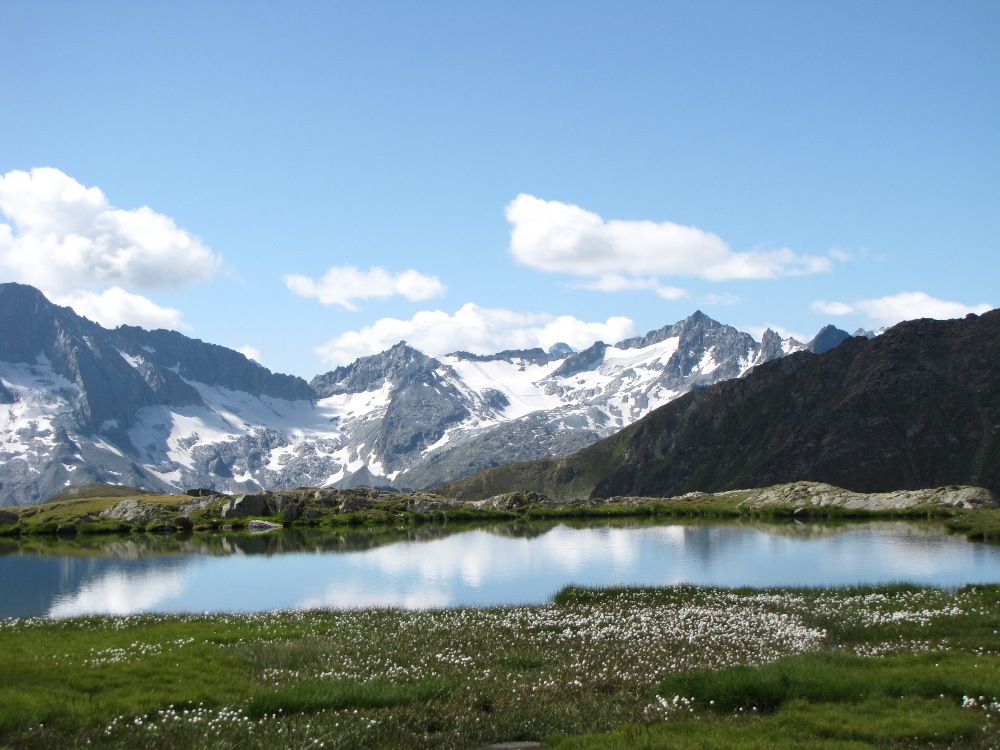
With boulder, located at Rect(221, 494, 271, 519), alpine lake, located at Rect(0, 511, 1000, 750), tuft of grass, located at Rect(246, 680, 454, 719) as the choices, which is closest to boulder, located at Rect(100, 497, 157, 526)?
boulder, located at Rect(221, 494, 271, 519)

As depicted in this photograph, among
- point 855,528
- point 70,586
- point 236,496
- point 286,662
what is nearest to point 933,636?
point 286,662

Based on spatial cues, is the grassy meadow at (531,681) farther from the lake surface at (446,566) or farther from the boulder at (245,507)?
the boulder at (245,507)

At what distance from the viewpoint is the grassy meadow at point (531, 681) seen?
1942 centimetres

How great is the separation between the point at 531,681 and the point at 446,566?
58005mm

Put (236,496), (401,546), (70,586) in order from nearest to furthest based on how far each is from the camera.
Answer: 1. (70,586)
2. (401,546)
3. (236,496)

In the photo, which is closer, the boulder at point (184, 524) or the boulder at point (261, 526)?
the boulder at point (261, 526)

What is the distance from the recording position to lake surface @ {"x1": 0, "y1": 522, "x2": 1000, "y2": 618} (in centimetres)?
6181

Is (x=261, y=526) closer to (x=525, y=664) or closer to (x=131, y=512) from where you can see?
(x=131, y=512)

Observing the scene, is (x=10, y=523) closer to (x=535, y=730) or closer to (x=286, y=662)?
(x=286, y=662)

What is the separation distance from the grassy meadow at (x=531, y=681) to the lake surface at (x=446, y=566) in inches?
757

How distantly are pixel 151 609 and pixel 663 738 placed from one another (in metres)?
48.2

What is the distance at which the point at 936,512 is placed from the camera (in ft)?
467

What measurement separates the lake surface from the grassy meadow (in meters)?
19.2

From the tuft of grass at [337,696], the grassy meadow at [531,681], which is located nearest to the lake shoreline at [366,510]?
the grassy meadow at [531,681]
